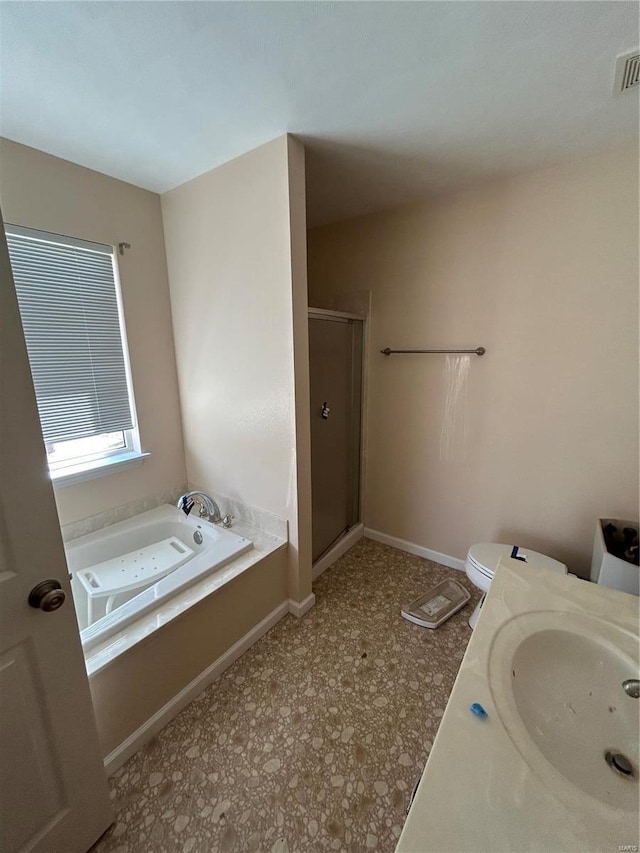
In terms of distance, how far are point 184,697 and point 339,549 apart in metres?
1.32

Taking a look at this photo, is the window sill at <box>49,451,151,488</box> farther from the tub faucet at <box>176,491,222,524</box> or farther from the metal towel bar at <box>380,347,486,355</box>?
the metal towel bar at <box>380,347,486,355</box>

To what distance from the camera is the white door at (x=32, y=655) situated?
0.80 metres

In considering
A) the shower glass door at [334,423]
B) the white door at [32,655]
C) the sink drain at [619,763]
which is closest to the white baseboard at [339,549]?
the shower glass door at [334,423]

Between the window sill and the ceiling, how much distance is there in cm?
156

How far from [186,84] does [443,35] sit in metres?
0.86

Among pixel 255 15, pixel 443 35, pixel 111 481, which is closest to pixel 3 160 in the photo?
pixel 255 15


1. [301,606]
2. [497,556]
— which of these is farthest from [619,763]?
[301,606]

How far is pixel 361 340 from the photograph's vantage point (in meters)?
2.49

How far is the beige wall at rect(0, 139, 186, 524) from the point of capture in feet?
5.20

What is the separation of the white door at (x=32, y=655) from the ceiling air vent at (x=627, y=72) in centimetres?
187

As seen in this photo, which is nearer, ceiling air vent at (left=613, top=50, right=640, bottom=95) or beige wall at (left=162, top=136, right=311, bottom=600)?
Result: ceiling air vent at (left=613, top=50, right=640, bottom=95)

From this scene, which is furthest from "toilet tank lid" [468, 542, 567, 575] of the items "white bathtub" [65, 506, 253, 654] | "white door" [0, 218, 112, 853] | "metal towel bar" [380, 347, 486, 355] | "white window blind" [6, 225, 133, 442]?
"white window blind" [6, 225, 133, 442]

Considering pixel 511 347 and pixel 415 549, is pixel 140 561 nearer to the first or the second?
pixel 415 549

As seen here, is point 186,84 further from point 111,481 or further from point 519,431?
point 519,431
